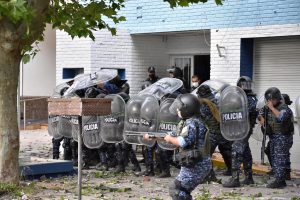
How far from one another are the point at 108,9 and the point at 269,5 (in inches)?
183

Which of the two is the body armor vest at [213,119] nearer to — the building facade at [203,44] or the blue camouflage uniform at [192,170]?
the building facade at [203,44]

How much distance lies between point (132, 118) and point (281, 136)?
2.79 m

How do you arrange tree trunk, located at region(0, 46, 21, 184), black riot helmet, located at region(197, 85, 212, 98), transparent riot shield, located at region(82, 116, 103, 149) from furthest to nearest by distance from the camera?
1. transparent riot shield, located at region(82, 116, 103, 149)
2. black riot helmet, located at region(197, 85, 212, 98)
3. tree trunk, located at region(0, 46, 21, 184)

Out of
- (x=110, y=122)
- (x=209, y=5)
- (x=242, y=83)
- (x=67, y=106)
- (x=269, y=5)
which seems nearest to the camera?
(x=67, y=106)

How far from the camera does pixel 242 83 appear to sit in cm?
1138

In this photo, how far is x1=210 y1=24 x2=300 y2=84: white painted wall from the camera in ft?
46.8

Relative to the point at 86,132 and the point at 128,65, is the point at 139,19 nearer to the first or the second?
the point at 128,65

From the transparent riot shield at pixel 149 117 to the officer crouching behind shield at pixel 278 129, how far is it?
6.51 ft

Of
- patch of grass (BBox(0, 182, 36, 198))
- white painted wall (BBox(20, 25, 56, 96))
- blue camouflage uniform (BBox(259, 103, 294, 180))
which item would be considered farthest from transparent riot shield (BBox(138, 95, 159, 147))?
Answer: white painted wall (BBox(20, 25, 56, 96))

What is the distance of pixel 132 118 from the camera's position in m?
12.2

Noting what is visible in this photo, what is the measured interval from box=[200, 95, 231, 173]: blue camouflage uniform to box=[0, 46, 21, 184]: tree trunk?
10.5ft

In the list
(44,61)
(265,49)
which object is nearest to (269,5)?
(265,49)

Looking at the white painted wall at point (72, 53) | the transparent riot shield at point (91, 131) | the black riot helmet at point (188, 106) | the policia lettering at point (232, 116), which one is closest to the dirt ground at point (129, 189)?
the transparent riot shield at point (91, 131)

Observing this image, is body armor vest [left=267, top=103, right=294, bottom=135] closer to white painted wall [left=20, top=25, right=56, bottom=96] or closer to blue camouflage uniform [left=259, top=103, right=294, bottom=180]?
blue camouflage uniform [left=259, top=103, right=294, bottom=180]
